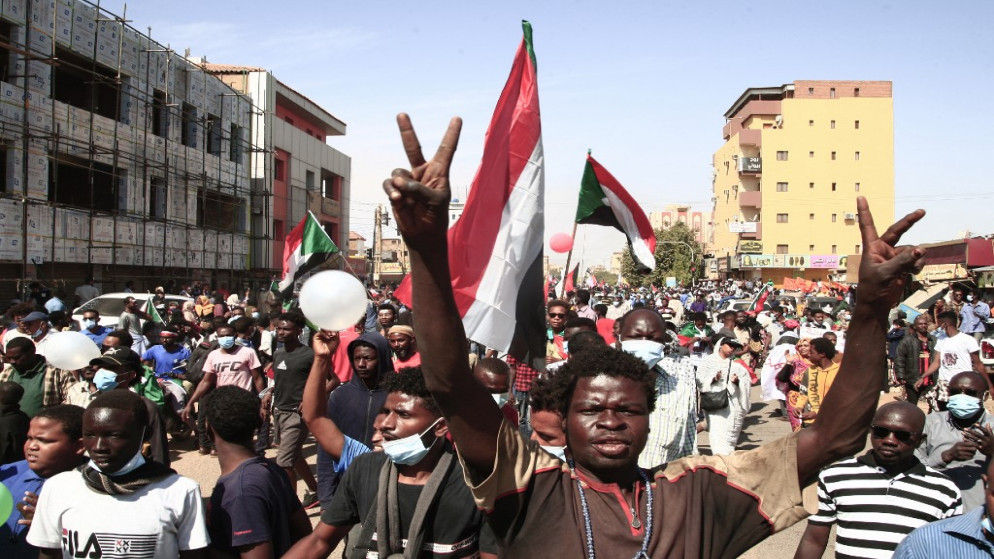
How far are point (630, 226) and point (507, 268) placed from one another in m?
3.31

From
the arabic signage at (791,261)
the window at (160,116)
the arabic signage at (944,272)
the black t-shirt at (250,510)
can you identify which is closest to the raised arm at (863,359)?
the black t-shirt at (250,510)

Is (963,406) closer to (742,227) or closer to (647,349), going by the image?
(647,349)

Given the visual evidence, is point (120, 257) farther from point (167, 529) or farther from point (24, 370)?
point (167, 529)

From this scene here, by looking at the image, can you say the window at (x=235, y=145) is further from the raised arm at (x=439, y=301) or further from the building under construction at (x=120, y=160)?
the raised arm at (x=439, y=301)

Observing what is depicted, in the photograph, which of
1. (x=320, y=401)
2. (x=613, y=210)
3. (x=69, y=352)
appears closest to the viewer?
(x=320, y=401)

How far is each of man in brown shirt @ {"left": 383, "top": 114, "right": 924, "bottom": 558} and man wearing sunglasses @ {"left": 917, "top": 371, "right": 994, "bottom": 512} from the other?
265 centimetres

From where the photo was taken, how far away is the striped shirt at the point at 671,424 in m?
4.46

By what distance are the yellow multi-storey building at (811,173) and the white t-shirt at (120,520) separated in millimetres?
62321

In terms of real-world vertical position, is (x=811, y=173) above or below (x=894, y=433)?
above

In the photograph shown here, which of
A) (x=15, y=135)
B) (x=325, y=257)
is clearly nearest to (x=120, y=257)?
(x=15, y=135)

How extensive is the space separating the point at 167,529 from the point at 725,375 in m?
4.79

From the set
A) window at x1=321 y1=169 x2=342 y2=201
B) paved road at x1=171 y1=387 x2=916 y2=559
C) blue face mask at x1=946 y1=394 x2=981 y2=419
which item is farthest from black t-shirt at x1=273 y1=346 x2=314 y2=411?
window at x1=321 y1=169 x2=342 y2=201

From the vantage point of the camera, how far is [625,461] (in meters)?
2.13

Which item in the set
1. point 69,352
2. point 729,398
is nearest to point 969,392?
point 729,398
